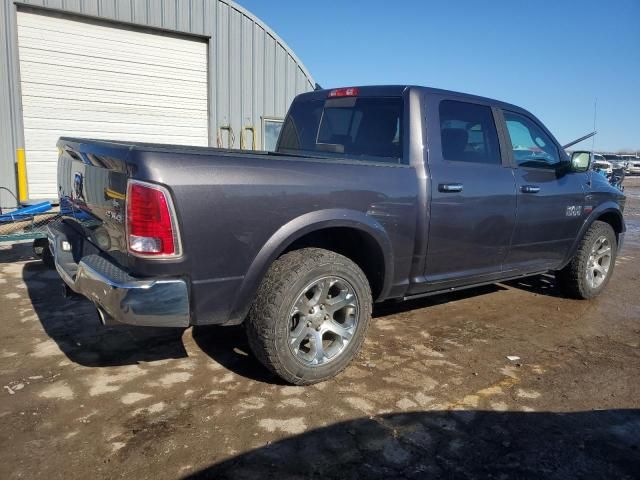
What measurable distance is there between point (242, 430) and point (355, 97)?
8.93ft

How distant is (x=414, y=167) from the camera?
3635 mm

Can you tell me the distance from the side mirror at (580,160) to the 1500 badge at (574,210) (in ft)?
1.15

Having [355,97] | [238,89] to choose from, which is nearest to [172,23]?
[238,89]

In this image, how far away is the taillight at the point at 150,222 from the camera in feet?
8.38

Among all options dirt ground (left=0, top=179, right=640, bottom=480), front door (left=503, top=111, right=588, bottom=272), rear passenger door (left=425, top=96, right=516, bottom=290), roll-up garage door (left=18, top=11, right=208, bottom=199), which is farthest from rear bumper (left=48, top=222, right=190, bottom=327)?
roll-up garage door (left=18, top=11, right=208, bottom=199)

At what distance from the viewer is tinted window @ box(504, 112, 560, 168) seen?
4512 mm

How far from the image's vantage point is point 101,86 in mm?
9305

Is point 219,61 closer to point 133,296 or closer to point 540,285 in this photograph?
point 540,285

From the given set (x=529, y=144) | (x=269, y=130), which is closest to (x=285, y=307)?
(x=529, y=144)

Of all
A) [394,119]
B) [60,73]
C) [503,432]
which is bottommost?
[503,432]

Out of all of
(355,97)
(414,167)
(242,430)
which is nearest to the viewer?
(242,430)

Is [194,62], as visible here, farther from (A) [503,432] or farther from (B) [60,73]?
(A) [503,432]

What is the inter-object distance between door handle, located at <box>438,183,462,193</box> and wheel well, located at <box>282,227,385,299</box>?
0.70 m

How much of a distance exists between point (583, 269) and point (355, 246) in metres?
3.02
